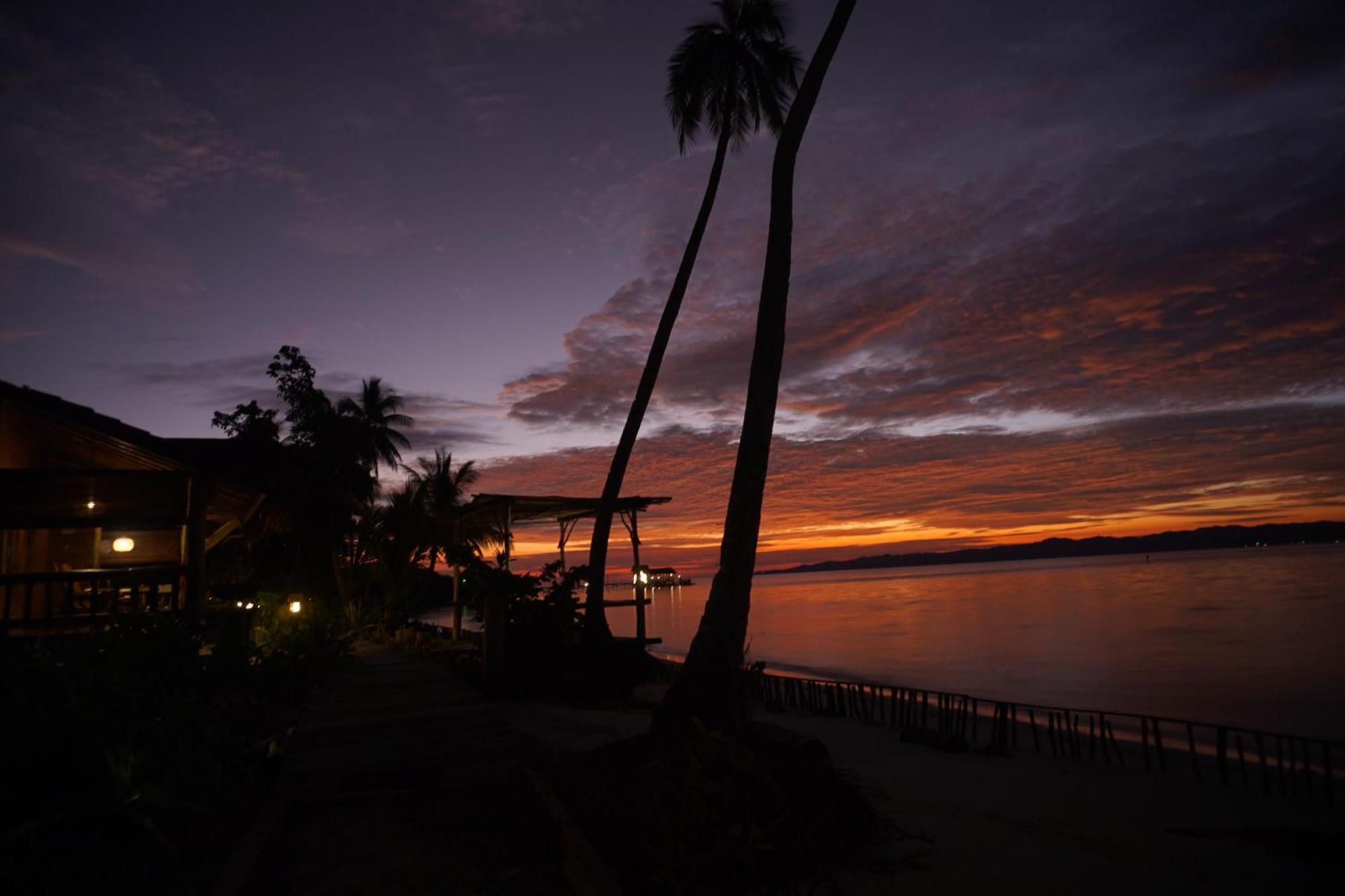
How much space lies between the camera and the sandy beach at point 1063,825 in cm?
537

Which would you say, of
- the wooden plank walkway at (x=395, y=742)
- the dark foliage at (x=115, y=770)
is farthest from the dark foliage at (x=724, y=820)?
the dark foliage at (x=115, y=770)

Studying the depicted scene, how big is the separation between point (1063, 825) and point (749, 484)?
465cm

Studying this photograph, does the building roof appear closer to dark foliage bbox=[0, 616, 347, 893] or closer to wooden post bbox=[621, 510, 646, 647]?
wooden post bbox=[621, 510, 646, 647]

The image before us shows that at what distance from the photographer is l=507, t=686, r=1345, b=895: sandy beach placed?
17.6 feet

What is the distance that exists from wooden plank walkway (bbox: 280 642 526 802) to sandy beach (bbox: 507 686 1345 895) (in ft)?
4.47

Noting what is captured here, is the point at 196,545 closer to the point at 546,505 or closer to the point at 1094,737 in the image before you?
the point at 546,505

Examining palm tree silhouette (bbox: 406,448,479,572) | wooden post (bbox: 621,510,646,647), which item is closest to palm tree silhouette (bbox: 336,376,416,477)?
palm tree silhouette (bbox: 406,448,479,572)

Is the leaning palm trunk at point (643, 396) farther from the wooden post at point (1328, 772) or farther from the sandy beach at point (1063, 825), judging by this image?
the wooden post at point (1328, 772)

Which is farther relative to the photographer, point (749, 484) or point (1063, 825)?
point (749, 484)

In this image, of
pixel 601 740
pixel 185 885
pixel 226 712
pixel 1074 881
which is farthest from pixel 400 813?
pixel 1074 881

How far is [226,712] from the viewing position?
7.12 metres

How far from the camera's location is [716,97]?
16.5m

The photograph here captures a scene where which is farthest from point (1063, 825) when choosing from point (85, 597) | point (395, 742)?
point (85, 597)

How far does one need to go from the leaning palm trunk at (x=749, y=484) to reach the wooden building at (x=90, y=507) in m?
5.72
